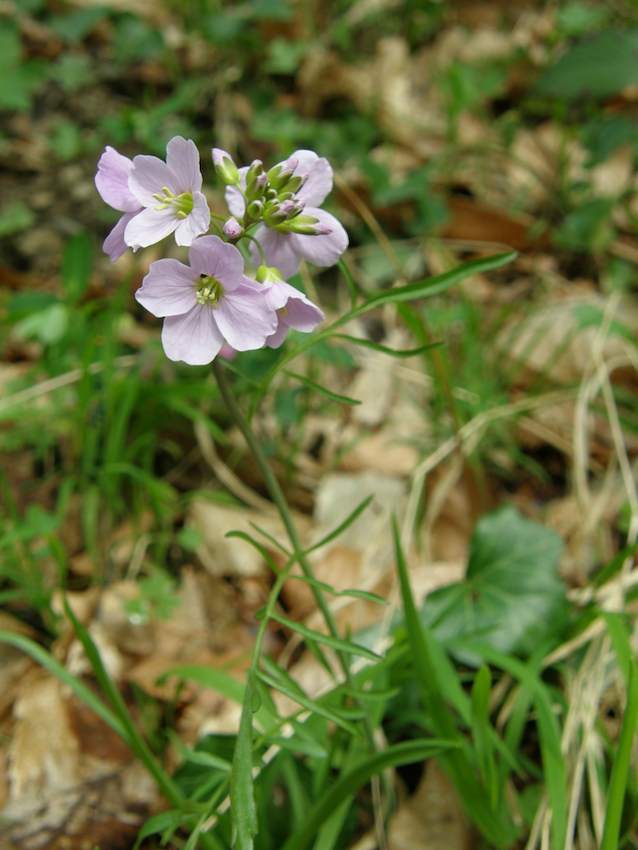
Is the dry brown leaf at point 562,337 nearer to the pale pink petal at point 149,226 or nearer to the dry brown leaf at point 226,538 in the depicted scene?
the dry brown leaf at point 226,538

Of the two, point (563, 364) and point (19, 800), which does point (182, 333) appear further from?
point (563, 364)

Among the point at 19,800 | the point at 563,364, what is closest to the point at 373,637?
the point at 19,800

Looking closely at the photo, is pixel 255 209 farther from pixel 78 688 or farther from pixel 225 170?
pixel 78 688

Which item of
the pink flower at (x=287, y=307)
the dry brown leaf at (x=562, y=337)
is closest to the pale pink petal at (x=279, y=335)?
the pink flower at (x=287, y=307)

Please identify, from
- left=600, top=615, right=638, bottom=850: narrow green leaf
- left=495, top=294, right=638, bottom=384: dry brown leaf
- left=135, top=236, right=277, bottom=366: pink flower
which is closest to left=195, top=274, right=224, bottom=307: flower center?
left=135, top=236, right=277, bottom=366: pink flower

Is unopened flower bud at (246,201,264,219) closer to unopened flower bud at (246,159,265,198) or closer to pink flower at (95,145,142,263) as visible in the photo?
unopened flower bud at (246,159,265,198)
